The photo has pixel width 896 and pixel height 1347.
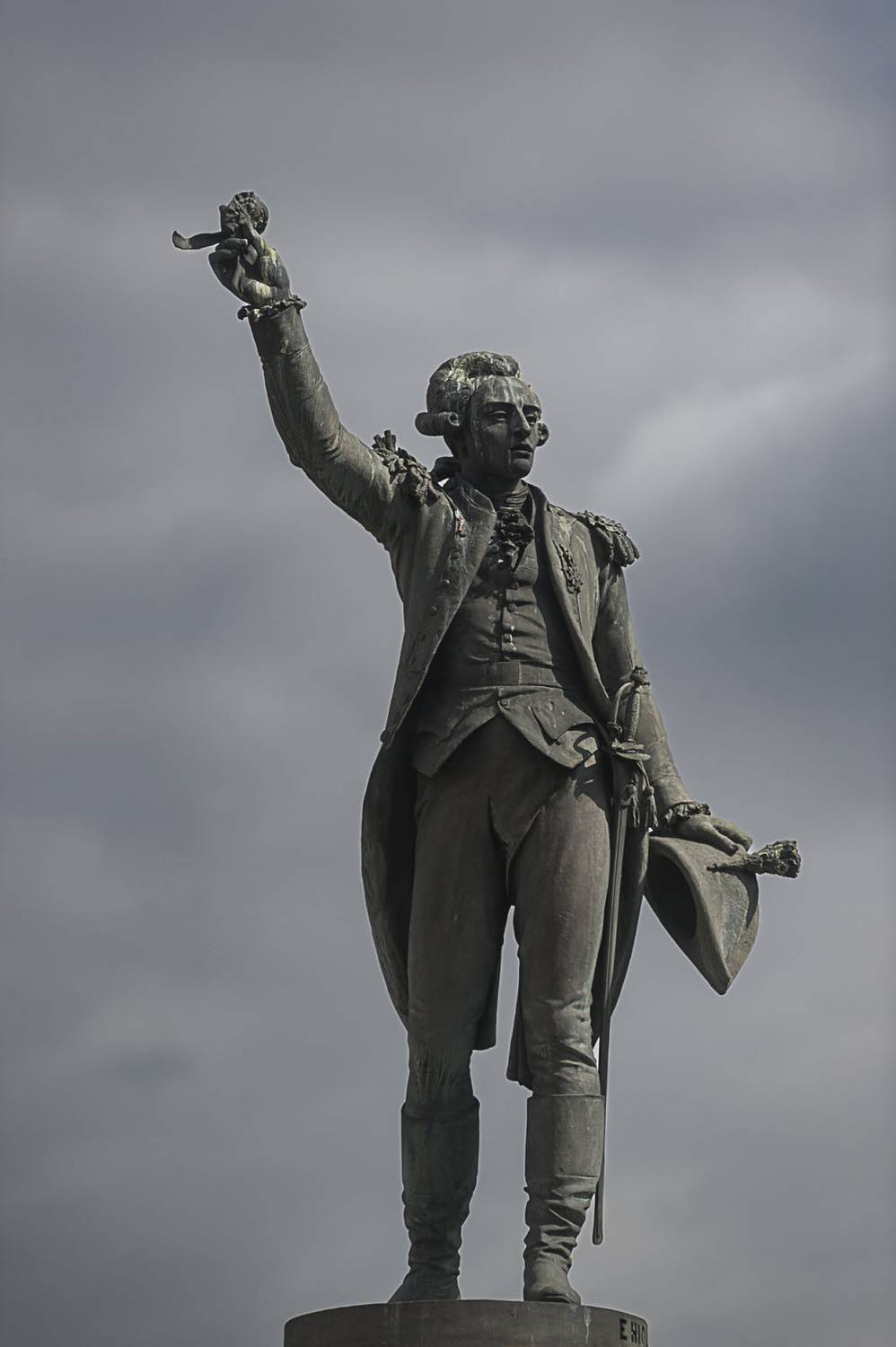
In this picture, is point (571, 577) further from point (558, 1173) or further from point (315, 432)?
point (558, 1173)

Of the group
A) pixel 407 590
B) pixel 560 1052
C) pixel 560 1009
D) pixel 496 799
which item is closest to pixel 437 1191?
pixel 560 1052

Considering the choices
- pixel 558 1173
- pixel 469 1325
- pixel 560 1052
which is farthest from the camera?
pixel 560 1052

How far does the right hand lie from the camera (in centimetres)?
1070

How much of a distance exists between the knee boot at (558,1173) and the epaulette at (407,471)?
9.16 feet

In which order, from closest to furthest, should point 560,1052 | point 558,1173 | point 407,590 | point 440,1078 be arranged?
point 558,1173 < point 560,1052 < point 440,1078 < point 407,590

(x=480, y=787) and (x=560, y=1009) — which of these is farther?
(x=480, y=787)

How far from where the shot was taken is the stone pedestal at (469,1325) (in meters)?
9.82

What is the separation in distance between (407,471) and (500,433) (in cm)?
49

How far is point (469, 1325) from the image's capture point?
9.83 meters

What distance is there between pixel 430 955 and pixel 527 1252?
53.1 inches

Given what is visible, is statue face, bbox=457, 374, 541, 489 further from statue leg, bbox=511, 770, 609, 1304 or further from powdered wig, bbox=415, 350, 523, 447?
statue leg, bbox=511, 770, 609, 1304

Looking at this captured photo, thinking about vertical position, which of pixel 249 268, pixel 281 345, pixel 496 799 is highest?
pixel 249 268

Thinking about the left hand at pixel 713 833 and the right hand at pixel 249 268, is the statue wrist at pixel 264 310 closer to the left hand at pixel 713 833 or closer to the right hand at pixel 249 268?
the right hand at pixel 249 268

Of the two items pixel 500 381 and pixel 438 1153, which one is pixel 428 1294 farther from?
pixel 500 381
